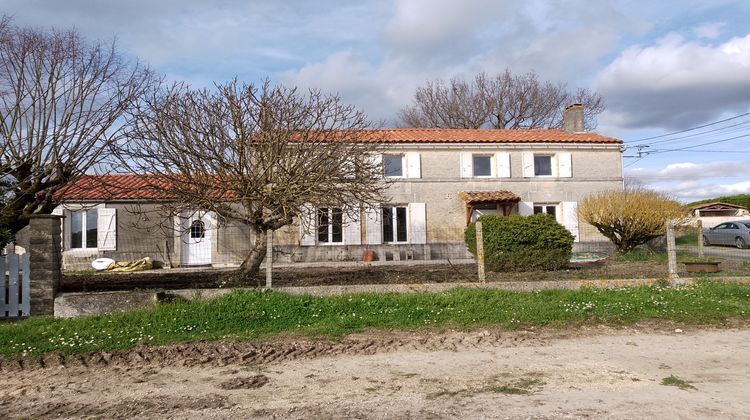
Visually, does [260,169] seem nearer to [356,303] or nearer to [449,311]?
[356,303]

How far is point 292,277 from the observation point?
12164mm

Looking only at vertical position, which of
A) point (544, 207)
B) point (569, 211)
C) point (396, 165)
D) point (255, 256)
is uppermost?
point (396, 165)

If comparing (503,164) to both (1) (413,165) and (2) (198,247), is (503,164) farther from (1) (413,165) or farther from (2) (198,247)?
(2) (198,247)

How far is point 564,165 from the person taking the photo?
21250mm

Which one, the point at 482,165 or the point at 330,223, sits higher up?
the point at 482,165

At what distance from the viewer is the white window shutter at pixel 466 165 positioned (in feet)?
68.4

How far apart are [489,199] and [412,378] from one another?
14.9 meters

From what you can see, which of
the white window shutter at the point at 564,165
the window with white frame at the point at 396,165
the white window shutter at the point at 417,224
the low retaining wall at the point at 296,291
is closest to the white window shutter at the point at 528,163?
the white window shutter at the point at 564,165

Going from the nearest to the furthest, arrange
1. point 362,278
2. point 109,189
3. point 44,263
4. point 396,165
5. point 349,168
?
point 44,263 → point 349,168 → point 362,278 → point 109,189 → point 396,165

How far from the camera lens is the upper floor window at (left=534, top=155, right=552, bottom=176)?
21609 millimetres

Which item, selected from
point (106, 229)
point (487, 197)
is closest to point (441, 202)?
point (487, 197)

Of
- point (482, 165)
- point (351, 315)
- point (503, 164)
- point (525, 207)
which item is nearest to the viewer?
point (351, 315)

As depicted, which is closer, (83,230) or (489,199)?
(83,230)

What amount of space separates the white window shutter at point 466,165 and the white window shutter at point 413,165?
5.66ft
